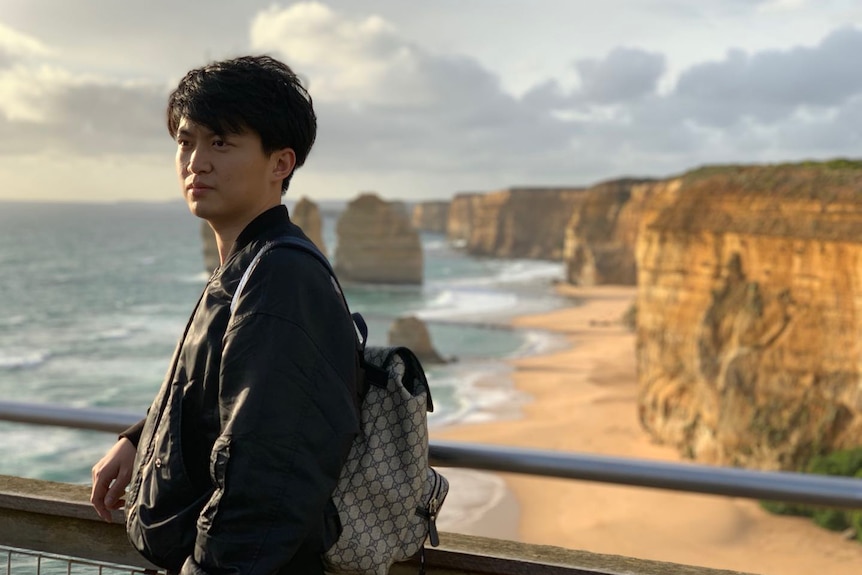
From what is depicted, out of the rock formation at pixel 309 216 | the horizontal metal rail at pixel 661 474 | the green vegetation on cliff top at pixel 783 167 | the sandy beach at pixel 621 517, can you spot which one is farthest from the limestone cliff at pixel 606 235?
the horizontal metal rail at pixel 661 474

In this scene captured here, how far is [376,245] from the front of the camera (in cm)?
8206

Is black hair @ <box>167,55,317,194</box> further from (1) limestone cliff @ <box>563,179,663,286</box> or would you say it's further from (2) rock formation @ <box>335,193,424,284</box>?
(1) limestone cliff @ <box>563,179,663,286</box>

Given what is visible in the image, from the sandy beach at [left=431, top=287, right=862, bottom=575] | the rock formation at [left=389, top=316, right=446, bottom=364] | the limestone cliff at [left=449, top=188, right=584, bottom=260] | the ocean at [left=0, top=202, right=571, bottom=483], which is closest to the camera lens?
the sandy beach at [left=431, top=287, right=862, bottom=575]

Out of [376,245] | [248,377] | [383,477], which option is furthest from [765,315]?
[376,245]

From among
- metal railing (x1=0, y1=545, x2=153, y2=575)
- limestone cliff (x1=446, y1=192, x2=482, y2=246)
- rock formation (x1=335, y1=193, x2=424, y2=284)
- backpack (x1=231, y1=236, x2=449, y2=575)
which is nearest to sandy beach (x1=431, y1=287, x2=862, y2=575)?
metal railing (x1=0, y1=545, x2=153, y2=575)

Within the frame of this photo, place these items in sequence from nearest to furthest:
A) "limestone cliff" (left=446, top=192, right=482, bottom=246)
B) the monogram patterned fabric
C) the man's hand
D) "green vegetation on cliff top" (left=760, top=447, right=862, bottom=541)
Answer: the monogram patterned fabric
the man's hand
"green vegetation on cliff top" (left=760, top=447, right=862, bottom=541)
"limestone cliff" (left=446, top=192, right=482, bottom=246)

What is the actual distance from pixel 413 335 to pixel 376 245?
40.5 meters

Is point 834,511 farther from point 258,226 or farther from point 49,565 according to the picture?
point 258,226

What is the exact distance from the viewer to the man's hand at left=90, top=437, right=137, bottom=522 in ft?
6.84

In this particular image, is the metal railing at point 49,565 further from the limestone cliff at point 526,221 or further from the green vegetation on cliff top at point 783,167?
the limestone cliff at point 526,221

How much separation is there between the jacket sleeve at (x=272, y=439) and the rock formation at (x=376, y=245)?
253ft

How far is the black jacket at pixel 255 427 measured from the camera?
1.54 metres

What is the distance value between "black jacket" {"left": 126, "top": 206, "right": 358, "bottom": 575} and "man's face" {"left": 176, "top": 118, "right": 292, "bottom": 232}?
138mm

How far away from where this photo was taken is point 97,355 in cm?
5244
